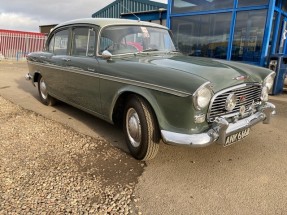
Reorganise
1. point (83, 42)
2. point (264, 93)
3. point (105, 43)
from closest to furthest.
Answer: point (264, 93), point (105, 43), point (83, 42)

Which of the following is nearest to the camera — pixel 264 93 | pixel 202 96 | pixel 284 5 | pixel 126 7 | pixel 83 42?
pixel 202 96

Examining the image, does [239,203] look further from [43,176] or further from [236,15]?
[236,15]

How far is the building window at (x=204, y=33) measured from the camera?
8116 mm

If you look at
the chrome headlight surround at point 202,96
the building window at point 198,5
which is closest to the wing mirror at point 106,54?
the chrome headlight surround at point 202,96

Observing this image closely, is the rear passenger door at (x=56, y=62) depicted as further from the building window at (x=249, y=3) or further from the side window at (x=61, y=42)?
the building window at (x=249, y=3)

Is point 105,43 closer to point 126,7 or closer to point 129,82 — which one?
point 129,82

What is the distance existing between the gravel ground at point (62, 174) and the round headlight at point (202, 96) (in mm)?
1032

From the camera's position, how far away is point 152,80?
2908 mm

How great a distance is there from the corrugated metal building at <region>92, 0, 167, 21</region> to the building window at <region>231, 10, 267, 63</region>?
562cm

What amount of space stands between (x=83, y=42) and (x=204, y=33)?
17.6ft

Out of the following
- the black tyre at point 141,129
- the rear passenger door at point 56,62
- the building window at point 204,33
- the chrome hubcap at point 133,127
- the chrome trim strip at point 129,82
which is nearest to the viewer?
the chrome trim strip at point 129,82

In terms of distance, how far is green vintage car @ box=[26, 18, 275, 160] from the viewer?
2709 mm

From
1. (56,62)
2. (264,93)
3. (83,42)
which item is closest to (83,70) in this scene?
(83,42)

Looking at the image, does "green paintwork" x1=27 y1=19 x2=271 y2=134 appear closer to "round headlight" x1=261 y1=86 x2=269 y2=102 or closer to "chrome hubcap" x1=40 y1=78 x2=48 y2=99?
"round headlight" x1=261 y1=86 x2=269 y2=102
